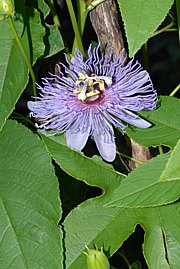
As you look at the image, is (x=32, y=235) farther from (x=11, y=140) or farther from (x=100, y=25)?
(x=100, y=25)

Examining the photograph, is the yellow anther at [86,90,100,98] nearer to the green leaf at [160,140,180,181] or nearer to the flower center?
the flower center

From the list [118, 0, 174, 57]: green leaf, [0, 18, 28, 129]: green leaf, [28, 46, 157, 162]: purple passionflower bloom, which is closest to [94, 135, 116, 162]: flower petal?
[28, 46, 157, 162]: purple passionflower bloom

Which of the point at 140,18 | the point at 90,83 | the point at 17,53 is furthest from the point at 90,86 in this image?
the point at 140,18

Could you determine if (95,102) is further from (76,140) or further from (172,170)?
(172,170)

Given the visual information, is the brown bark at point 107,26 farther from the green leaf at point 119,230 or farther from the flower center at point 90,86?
the green leaf at point 119,230

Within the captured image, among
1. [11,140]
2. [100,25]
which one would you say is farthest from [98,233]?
[100,25]
